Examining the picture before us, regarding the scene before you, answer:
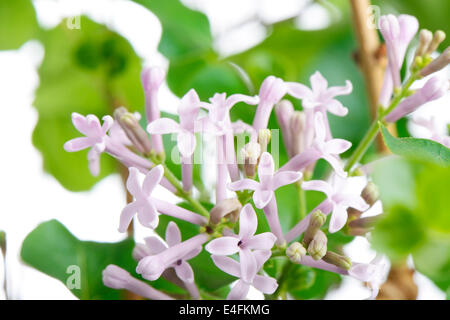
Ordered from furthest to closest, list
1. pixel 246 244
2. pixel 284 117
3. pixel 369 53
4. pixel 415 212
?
pixel 369 53 < pixel 284 117 < pixel 246 244 < pixel 415 212

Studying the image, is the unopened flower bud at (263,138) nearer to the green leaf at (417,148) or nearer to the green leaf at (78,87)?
the green leaf at (417,148)

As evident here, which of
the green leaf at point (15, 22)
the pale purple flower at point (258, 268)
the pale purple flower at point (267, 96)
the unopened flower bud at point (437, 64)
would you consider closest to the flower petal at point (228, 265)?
the pale purple flower at point (258, 268)

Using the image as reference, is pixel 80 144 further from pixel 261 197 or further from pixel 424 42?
pixel 424 42

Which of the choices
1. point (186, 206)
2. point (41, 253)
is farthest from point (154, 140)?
point (41, 253)

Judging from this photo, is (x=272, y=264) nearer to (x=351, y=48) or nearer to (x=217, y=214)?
(x=217, y=214)

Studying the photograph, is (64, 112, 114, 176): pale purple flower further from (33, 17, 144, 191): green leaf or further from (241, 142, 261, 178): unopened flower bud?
(33, 17, 144, 191): green leaf

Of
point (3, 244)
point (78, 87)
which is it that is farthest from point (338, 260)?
point (78, 87)
